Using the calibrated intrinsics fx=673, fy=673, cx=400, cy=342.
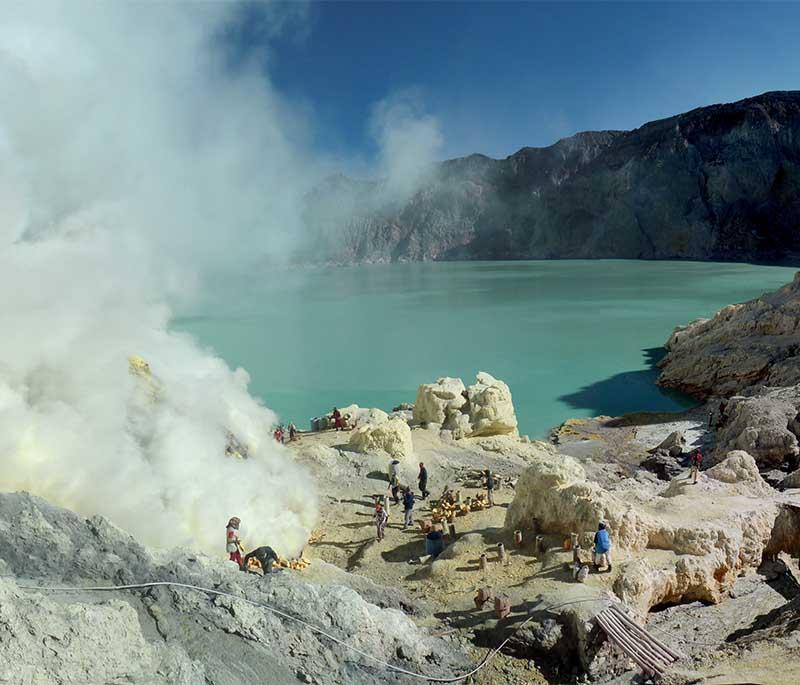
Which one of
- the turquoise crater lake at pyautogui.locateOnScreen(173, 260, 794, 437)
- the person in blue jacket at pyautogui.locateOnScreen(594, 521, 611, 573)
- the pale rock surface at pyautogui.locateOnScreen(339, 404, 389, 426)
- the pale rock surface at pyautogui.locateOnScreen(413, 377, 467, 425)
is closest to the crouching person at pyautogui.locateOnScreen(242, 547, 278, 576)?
the person in blue jacket at pyautogui.locateOnScreen(594, 521, 611, 573)

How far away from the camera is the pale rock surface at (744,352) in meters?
25.0

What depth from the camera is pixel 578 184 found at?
118 m

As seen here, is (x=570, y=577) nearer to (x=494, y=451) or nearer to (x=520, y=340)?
(x=494, y=451)

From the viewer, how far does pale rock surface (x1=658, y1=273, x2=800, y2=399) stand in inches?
986

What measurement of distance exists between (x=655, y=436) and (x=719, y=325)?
37.2 ft

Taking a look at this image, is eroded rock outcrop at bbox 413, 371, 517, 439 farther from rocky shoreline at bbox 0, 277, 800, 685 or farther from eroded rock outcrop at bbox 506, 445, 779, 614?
eroded rock outcrop at bbox 506, 445, 779, 614

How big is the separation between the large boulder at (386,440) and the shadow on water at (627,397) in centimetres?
1197

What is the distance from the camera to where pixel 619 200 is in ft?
365

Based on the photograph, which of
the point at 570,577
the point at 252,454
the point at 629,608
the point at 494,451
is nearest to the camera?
the point at 629,608

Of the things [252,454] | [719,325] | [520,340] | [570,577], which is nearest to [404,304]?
[520,340]

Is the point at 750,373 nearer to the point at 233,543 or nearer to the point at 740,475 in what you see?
the point at 740,475

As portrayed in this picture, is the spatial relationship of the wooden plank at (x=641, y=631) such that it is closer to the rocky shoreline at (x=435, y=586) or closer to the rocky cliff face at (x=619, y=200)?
the rocky shoreline at (x=435, y=586)

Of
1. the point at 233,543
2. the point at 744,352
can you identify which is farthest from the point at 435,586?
the point at 744,352

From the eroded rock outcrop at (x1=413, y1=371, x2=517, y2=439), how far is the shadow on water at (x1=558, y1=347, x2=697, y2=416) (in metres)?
7.40
